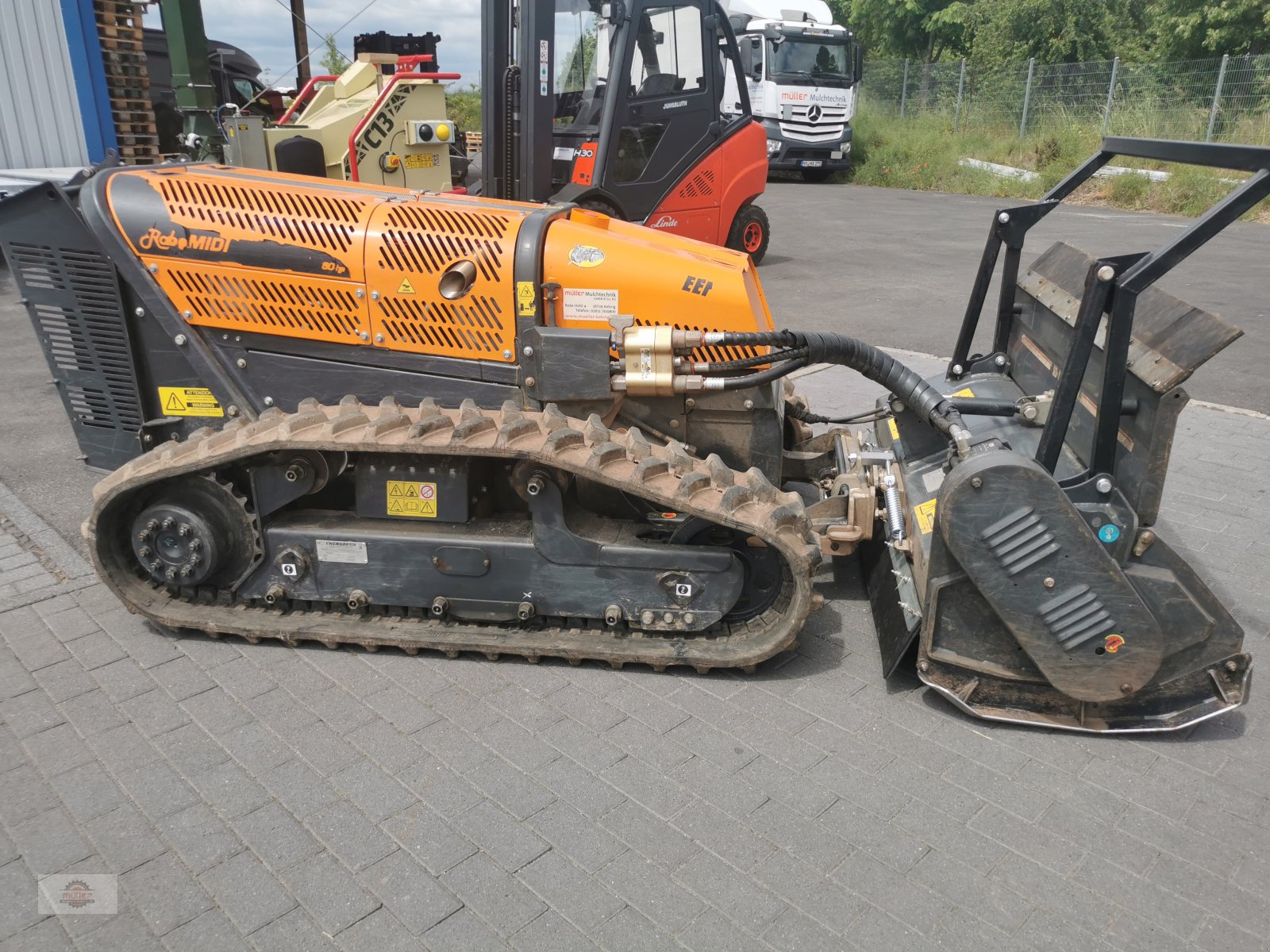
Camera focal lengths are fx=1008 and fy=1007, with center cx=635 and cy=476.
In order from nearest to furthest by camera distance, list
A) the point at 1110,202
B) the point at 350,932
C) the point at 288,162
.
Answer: the point at 350,932 < the point at 288,162 < the point at 1110,202

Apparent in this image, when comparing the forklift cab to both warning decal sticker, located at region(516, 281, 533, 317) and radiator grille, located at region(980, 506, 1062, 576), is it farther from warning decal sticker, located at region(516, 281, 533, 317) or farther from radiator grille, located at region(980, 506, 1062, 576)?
radiator grille, located at region(980, 506, 1062, 576)

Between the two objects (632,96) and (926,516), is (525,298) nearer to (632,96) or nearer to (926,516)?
(926,516)

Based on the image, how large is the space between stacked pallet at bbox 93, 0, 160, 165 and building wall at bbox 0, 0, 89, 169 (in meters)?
0.47

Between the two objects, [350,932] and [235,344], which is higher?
[235,344]

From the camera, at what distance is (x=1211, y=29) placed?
2656cm

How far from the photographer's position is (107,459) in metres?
4.48

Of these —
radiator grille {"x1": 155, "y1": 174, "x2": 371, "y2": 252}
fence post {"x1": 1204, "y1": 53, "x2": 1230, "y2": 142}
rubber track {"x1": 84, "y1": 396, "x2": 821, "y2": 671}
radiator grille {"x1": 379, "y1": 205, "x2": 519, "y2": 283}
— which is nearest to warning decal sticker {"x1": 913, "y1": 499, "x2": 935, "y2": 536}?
rubber track {"x1": 84, "y1": 396, "x2": 821, "y2": 671}

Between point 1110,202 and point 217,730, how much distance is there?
809 inches

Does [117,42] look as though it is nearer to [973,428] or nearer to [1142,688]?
[973,428]

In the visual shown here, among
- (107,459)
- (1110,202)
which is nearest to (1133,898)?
(107,459)

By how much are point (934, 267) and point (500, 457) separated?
1065cm

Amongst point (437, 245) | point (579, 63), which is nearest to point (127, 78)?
point (579, 63)

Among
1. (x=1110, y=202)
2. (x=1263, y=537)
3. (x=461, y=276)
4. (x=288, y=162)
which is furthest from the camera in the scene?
(x=1110, y=202)

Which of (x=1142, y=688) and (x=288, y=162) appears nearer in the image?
(x=1142, y=688)
